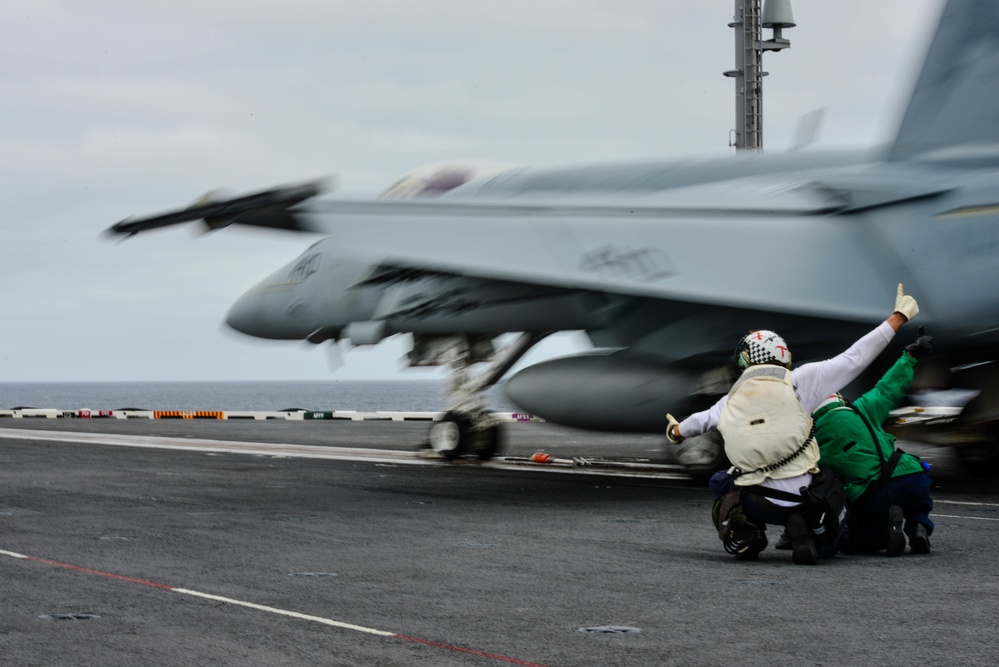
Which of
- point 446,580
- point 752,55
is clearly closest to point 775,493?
point 446,580

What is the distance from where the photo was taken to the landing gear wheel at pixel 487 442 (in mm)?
18859

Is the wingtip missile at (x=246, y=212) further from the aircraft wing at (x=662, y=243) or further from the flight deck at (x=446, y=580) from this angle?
the flight deck at (x=446, y=580)

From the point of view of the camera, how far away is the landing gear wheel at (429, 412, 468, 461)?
61.9 feet

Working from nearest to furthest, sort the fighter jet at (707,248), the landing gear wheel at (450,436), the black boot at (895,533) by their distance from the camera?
the black boot at (895,533) < the fighter jet at (707,248) < the landing gear wheel at (450,436)

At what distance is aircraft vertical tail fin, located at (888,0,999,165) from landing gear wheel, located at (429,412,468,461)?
8.00 meters

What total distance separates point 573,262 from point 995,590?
602cm

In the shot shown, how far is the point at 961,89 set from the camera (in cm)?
1281

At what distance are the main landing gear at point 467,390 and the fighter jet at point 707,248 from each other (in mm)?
2097

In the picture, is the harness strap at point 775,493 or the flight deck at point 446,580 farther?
the harness strap at point 775,493

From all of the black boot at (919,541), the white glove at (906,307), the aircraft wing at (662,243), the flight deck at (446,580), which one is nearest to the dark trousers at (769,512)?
the flight deck at (446,580)

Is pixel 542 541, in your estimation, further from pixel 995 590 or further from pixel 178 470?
pixel 178 470

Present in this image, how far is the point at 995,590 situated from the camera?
716 centimetres

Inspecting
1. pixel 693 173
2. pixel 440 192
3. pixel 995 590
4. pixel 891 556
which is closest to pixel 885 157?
pixel 693 173

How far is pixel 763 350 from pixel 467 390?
10.3 meters
